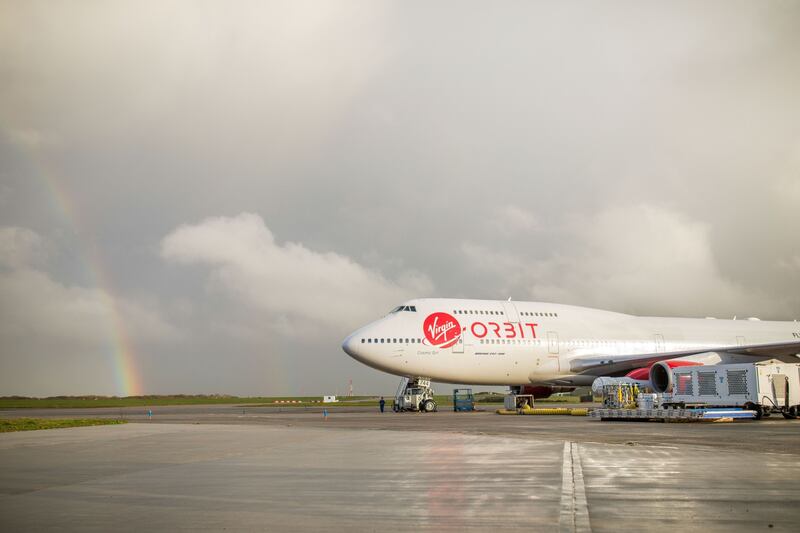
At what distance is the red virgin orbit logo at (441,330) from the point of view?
3462 cm

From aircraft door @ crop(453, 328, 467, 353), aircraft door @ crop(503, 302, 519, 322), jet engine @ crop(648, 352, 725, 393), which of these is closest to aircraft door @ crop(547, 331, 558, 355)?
aircraft door @ crop(503, 302, 519, 322)

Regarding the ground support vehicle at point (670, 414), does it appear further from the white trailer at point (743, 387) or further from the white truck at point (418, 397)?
the white truck at point (418, 397)

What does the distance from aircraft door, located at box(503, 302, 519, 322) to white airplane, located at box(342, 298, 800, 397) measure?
66mm

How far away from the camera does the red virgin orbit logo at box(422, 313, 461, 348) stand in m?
34.6

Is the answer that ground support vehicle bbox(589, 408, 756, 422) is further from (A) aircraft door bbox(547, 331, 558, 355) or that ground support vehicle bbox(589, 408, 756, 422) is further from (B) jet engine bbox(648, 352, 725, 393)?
(A) aircraft door bbox(547, 331, 558, 355)

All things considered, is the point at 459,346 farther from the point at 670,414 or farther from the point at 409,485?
the point at 409,485

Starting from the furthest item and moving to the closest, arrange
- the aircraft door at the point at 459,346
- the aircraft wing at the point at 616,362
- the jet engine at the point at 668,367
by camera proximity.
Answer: the aircraft wing at the point at 616,362
the aircraft door at the point at 459,346
the jet engine at the point at 668,367

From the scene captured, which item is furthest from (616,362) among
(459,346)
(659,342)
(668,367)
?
(459,346)

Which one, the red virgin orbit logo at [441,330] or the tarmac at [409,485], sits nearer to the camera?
the tarmac at [409,485]

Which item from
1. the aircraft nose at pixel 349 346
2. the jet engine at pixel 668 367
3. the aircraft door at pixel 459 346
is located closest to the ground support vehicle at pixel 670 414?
the jet engine at pixel 668 367

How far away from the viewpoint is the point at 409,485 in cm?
796

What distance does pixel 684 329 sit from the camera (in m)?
42.6

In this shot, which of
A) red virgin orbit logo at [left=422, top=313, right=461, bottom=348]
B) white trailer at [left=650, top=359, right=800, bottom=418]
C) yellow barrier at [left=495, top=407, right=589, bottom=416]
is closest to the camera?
white trailer at [left=650, top=359, right=800, bottom=418]

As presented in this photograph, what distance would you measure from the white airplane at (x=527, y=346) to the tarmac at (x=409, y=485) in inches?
767
